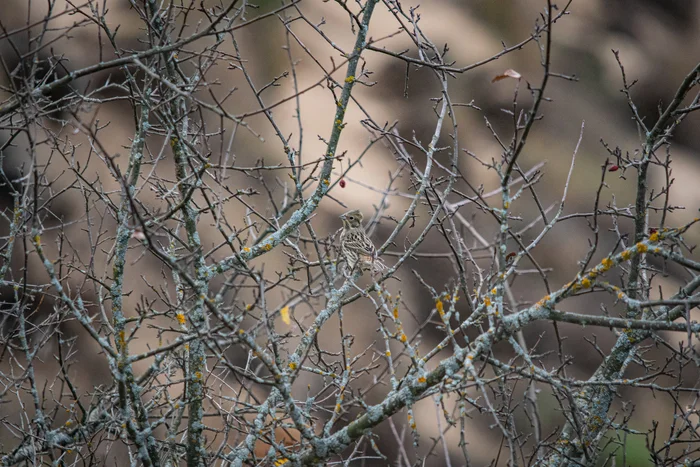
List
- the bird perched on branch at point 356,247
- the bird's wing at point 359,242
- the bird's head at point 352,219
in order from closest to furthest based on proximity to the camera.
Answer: the bird perched on branch at point 356,247, the bird's wing at point 359,242, the bird's head at point 352,219

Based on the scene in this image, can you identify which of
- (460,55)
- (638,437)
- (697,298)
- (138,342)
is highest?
(460,55)

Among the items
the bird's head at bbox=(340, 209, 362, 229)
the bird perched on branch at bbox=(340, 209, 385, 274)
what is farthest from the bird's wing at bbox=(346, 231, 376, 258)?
the bird's head at bbox=(340, 209, 362, 229)

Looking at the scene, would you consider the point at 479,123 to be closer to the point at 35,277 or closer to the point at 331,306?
the point at 35,277

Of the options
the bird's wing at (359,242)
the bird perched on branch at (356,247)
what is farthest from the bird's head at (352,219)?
the bird's wing at (359,242)

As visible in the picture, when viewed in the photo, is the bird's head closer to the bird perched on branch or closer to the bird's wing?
the bird perched on branch

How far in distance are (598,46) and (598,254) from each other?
6244 mm

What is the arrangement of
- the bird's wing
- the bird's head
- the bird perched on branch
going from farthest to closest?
the bird's head → the bird's wing → the bird perched on branch

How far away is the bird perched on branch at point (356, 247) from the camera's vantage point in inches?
239

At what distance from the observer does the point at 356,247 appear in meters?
6.88

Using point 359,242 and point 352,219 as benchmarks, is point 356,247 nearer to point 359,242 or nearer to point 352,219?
point 359,242

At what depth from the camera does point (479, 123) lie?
1653cm

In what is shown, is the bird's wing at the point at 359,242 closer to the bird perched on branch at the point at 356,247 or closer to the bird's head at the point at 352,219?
the bird perched on branch at the point at 356,247

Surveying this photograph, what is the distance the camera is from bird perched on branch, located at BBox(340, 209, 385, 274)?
6.08m

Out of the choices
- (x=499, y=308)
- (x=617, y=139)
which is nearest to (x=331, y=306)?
(x=499, y=308)
